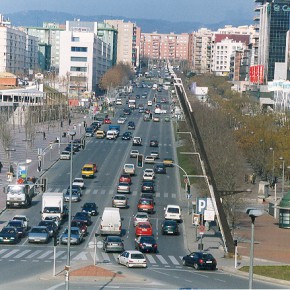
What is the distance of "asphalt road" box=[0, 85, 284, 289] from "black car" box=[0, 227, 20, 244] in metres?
0.44

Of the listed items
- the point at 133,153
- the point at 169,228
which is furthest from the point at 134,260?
the point at 133,153

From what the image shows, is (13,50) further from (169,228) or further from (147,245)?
(147,245)

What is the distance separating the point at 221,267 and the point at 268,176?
125 feet

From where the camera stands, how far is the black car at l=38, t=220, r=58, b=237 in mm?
47866

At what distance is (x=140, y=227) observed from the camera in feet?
A: 163

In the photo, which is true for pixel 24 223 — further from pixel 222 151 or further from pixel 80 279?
pixel 222 151

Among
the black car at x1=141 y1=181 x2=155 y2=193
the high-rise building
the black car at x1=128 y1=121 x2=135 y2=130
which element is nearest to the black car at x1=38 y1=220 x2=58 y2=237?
the black car at x1=141 y1=181 x2=155 y2=193

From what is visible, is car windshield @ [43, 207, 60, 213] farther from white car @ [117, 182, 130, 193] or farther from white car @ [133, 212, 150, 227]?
white car @ [117, 182, 130, 193]

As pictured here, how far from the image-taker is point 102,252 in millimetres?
44281

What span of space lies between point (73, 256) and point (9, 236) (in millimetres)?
4396

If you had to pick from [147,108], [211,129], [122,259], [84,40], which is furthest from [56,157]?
[84,40]

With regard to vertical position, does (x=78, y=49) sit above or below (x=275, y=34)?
below

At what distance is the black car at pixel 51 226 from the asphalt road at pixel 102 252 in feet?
3.55

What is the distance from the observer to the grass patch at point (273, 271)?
3812 centimetres
